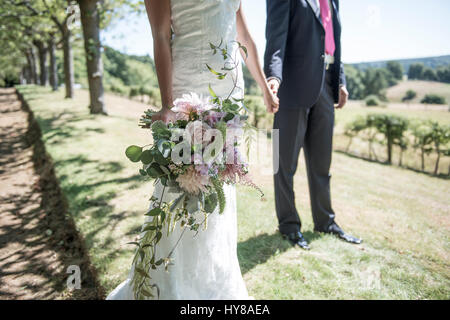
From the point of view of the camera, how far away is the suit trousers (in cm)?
304

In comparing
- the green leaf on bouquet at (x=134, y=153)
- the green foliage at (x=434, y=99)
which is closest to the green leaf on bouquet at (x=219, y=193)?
the green leaf on bouquet at (x=134, y=153)

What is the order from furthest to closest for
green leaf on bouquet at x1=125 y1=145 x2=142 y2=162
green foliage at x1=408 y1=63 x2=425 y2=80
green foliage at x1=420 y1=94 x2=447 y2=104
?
green foliage at x1=420 y1=94 x2=447 y2=104
green foliage at x1=408 y1=63 x2=425 y2=80
green leaf on bouquet at x1=125 y1=145 x2=142 y2=162

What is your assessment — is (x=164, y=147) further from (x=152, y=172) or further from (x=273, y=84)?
(x=273, y=84)

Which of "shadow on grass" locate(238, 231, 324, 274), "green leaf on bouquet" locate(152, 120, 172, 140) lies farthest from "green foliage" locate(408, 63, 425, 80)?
A: "green leaf on bouquet" locate(152, 120, 172, 140)

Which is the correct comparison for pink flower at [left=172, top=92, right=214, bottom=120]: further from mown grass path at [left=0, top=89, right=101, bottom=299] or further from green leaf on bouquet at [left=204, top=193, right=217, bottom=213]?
mown grass path at [left=0, top=89, right=101, bottom=299]

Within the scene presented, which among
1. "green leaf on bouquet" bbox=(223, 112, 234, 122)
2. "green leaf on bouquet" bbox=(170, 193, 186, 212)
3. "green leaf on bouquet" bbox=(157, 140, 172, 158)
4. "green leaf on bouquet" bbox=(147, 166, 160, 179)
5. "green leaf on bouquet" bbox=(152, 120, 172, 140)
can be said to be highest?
"green leaf on bouquet" bbox=(223, 112, 234, 122)

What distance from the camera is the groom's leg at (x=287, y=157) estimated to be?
3025mm

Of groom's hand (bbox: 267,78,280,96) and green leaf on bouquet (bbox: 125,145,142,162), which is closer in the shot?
green leaf on bouquet (bbox: 125,145,142,162)

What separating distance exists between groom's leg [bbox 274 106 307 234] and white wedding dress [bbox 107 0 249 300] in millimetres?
1298

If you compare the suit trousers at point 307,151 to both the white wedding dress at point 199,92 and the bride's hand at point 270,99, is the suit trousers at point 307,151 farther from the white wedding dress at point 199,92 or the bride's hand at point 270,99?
the white wedding dress at point 199,92

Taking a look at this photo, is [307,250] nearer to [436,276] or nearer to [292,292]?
[292,292]

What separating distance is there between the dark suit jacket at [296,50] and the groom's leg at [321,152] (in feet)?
0.75

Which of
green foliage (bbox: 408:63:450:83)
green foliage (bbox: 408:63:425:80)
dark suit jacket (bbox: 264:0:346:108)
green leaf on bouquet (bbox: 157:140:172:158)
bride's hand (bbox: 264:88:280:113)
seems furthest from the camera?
green foliage (bbox: 408:63:425:80)
